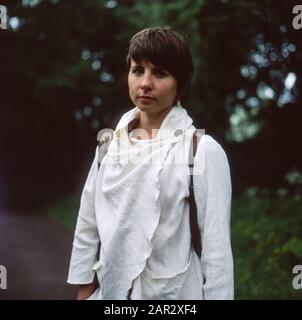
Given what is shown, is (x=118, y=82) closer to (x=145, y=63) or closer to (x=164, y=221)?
(x=145, y=63)

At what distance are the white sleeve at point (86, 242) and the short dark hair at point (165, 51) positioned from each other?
0.52 m

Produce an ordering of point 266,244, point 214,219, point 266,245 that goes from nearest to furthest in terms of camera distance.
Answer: point 214,219 < point 266,244 < point 266,245

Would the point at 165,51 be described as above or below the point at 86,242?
above

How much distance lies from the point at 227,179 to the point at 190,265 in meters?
0.38

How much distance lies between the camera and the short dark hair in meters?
1.94

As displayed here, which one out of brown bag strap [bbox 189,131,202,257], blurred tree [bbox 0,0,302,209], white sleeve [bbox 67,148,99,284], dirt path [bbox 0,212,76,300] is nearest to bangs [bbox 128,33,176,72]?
brown bag strap [bbox 189,131,202,257]

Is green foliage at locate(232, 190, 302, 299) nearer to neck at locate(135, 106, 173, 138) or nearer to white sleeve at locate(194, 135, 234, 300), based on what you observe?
white sleeve at locate(194, 135, 234, 300)

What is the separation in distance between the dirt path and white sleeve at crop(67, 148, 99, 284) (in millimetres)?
2229

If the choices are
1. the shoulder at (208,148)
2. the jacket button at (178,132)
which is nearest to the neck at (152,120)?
the jacket button at (178,132)

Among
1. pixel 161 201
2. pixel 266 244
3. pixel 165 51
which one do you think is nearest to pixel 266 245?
pixel 266 244

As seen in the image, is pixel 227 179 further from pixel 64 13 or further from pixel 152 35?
pixel 64 13

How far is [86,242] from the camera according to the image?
6.90ft

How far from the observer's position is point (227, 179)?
6.10 ft

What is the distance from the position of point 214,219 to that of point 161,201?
217mm
